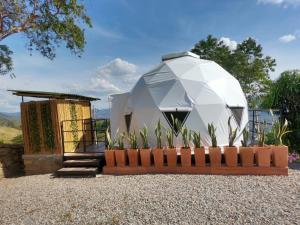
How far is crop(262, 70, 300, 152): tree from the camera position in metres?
8.95

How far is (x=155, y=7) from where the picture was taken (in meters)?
11.9

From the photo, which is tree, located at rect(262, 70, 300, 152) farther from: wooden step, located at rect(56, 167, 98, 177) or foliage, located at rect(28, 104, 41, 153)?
foliage, located at rect(28, 104, 41, 153)

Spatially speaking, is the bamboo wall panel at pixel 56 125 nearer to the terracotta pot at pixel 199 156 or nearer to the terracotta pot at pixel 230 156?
the terracotta pot at pixel 199 156

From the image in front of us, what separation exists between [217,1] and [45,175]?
11425mm

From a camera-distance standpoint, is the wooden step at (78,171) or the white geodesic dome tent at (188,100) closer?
the wooden step at (78,171)

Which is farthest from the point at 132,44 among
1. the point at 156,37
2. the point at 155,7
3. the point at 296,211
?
the point at 296,211

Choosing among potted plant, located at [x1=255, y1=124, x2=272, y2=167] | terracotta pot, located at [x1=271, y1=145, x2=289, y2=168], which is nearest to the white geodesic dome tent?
potted plant, located at [x1=255, y1=124, x2=272, y2=167]

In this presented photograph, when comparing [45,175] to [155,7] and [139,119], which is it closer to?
[139,119]

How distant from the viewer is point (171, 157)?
7.04 metres

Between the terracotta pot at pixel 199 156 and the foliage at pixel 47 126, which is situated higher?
the foliage at pixel 47 126

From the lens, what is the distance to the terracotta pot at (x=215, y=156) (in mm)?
6648

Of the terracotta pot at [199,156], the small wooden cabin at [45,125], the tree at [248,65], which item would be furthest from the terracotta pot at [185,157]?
the tree at [248,65]

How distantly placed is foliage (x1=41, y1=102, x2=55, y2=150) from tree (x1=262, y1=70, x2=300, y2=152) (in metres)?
9.39

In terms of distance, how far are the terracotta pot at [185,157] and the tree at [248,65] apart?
14410 millimetres
